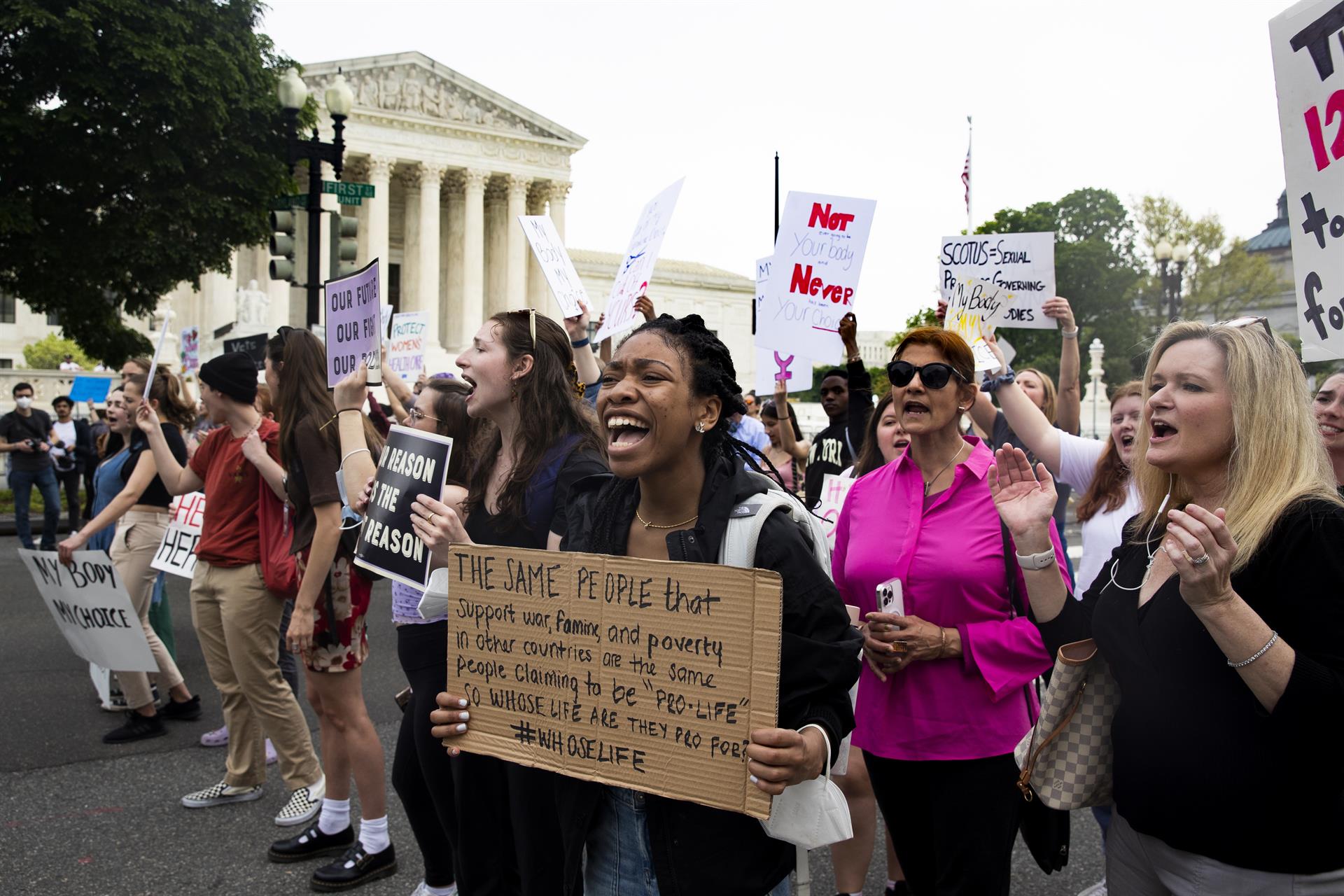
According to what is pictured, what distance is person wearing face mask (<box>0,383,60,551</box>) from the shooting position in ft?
42.2

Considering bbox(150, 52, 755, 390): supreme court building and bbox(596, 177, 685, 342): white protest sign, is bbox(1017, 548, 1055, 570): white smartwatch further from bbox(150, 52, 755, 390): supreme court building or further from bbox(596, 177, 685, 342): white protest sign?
bbox(150, 52, 755, 390): supreme court building

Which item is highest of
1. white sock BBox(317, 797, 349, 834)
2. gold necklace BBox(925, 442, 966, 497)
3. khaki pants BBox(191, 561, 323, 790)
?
gold necklace BBox(925, 442, 966, 497)

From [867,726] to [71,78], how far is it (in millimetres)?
21723

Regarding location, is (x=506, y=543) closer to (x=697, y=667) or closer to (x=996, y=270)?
(x=697, y=667)

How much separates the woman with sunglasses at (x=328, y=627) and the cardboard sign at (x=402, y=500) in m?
0.59

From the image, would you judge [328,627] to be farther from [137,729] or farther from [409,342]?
[409,342]

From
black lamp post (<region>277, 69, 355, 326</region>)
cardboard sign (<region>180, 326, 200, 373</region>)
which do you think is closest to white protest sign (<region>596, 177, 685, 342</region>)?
black lamp post (<region>277, 69, 355, 326</region>)

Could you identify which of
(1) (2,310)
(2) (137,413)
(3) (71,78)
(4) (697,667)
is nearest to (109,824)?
(2) (137,413)

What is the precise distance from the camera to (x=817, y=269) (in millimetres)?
6203

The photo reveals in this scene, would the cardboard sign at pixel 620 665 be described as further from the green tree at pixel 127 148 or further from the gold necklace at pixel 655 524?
the green tree at pixel 127 148

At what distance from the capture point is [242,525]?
4785 mm

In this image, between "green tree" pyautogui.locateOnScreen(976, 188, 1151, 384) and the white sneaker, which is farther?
"green tree" pyautogui.locateOnScreen(976, 188, 1151, 384)

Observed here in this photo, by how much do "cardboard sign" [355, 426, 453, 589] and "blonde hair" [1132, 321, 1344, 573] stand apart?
2.11 m

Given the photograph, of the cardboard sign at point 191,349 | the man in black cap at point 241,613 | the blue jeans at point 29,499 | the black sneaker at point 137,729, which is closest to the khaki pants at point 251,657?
the man in black cap at point 241,613
